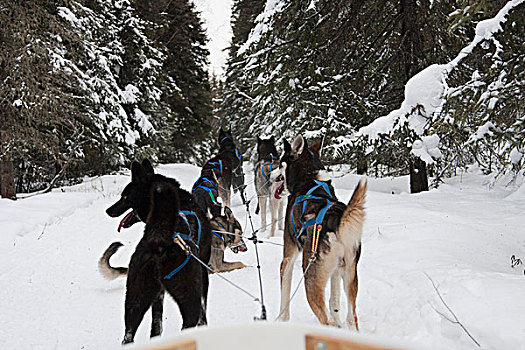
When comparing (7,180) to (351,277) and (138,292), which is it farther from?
(351,277)

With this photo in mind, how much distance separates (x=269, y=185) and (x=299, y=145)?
A: 4626 millimetres

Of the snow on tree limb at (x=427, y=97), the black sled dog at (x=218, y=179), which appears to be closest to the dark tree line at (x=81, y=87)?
the black sled dog at (x=218, y=179)

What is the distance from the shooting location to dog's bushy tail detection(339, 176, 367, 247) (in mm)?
3121

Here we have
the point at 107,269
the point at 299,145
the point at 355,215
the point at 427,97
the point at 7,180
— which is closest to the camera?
the point at 355,215

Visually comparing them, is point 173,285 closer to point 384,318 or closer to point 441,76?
point 384,318

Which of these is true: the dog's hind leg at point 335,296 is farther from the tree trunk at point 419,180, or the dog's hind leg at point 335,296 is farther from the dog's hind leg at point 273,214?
the tree trunk at point 419,180

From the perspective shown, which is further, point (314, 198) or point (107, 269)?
point (107, 269)

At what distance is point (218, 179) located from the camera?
8.55 m

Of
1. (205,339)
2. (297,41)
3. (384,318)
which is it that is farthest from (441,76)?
(297,41)

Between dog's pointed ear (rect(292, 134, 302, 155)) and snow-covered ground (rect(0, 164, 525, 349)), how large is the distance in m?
1.85

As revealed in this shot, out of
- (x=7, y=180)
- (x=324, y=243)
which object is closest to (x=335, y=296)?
(x=324, y=243)

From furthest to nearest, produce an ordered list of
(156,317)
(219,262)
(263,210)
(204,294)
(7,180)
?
(7,180)
(263,210)
(219,262)
(204,294)
(156,317)

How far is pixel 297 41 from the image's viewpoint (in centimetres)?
1159

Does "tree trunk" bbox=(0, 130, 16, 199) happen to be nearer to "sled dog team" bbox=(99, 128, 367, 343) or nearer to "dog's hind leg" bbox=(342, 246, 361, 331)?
"sled dog team" bbox=(99, 128, 367, 343)
